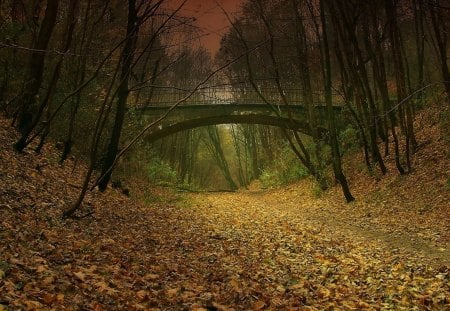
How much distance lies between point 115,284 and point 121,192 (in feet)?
37.5

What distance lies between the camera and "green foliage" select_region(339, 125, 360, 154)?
77.9 ft

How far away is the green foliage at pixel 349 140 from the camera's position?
23750mm

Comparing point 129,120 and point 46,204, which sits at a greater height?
point 129,120

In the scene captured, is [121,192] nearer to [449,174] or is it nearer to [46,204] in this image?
[46,204]

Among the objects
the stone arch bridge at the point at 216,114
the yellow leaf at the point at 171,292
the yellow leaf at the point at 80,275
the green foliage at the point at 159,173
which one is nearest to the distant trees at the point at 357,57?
the stone arch bridge at the point at 216,114

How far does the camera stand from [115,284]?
5.71 m

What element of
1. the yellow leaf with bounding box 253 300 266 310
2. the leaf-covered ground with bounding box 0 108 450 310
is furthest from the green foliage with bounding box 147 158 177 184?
the yellow leaf with bounding box 253 300 266 310

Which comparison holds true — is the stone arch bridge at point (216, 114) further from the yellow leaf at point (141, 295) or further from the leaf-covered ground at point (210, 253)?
the yellow leaf at point (141, 295)

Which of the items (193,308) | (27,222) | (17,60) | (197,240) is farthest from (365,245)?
(17,60)

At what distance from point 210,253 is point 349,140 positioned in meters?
18.2

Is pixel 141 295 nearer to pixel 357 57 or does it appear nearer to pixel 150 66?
pixel 357 57

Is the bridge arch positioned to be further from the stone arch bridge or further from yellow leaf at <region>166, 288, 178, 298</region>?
yellow leaf at <region>166, 288, 178, 298</region>

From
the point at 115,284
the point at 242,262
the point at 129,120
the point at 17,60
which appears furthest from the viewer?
the point at 129,120

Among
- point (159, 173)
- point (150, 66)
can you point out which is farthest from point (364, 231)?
point (150, 66)
